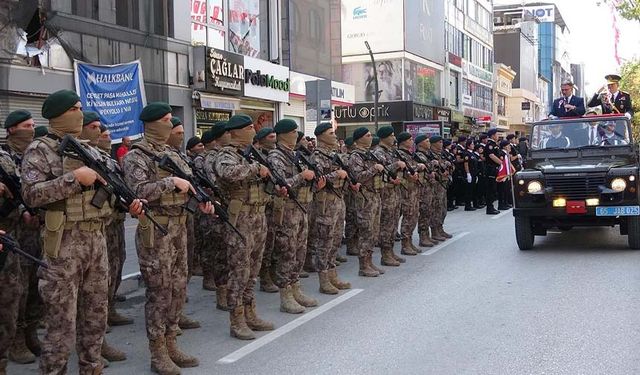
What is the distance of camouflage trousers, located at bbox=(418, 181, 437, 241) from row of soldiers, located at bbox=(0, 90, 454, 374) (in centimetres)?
161

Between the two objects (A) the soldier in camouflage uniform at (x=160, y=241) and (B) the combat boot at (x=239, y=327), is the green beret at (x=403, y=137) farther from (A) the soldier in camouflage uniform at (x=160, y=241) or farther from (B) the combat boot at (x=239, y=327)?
(A) the soldier in camouflage uniform at (x=160, y=241)

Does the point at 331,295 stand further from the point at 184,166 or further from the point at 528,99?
the point at 528,99

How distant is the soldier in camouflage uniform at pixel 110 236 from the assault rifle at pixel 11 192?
539mm

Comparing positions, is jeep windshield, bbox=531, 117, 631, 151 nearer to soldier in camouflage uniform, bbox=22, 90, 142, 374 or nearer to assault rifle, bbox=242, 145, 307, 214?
assault rifle, bbox=242, 145, 307, 214

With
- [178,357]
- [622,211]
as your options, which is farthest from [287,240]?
[622,211]

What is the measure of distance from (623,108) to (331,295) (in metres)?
7.29

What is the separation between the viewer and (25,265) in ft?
16.5

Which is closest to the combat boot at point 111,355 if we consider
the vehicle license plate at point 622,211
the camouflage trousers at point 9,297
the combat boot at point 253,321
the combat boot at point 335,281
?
the camouflage trousers at point 9,297

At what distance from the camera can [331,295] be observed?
702cm

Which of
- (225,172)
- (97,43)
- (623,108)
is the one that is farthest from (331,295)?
(97,43)

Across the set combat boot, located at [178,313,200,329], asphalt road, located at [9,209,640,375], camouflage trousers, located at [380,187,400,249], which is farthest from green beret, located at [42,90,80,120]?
camouflage trousers, located at [380,187,400,249]

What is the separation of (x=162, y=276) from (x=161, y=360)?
0.58 m

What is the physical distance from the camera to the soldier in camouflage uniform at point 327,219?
6922 mm

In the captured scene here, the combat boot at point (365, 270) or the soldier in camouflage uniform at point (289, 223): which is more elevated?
the soldier in camouflage uniform at point (289, 223)
